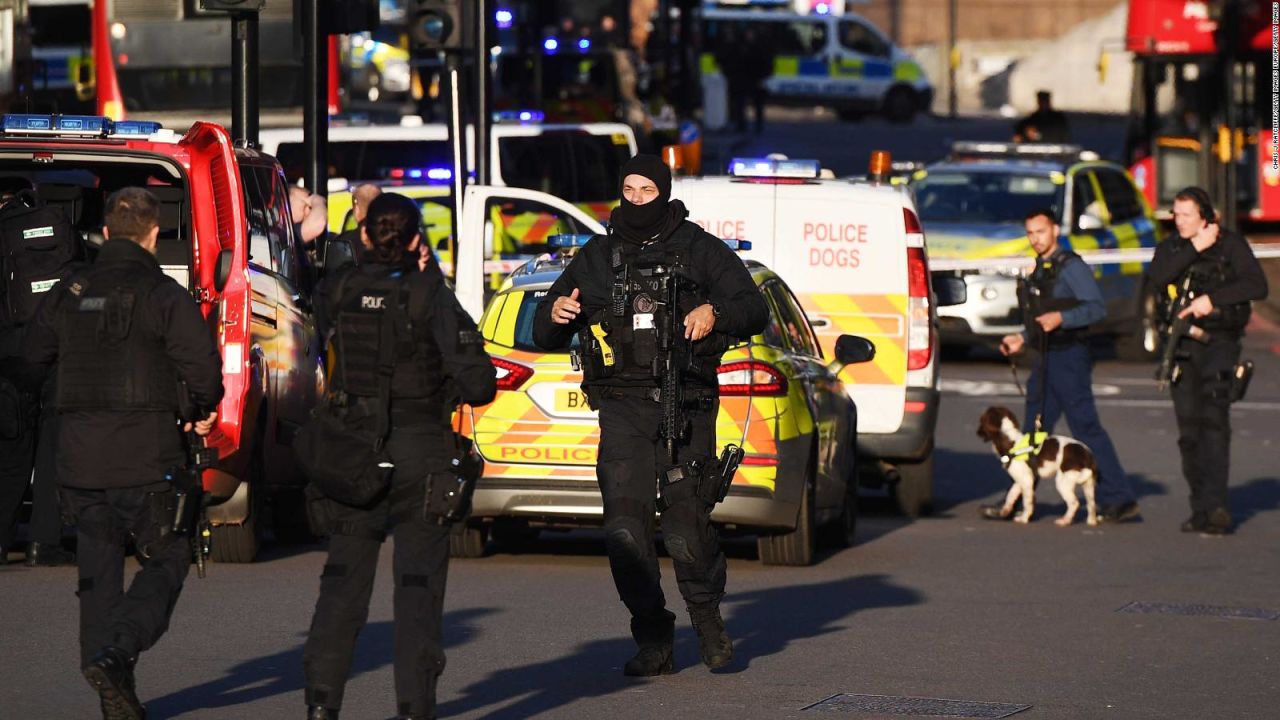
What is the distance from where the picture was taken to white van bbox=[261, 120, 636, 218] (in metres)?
→ 20.3

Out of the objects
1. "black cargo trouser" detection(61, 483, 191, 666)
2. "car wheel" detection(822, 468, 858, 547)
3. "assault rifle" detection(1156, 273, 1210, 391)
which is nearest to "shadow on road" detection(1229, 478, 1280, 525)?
"assault rifle" detection(1156, 273, 1210, 391)

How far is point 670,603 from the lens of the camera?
1041 centimetres

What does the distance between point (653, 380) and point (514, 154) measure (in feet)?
42.1

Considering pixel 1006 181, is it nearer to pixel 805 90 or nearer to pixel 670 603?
pixel 670 603

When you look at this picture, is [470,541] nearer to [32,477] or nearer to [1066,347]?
[32,477]

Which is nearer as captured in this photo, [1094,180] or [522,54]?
[1094,180]

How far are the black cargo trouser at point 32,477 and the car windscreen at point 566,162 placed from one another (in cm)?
1021

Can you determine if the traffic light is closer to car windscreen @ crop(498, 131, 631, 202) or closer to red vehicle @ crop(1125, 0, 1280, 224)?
car windscreen @ crop(498, 131, 631, 202)

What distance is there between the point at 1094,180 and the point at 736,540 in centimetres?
1046

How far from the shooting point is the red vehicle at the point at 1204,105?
29.3 m

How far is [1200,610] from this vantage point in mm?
10500

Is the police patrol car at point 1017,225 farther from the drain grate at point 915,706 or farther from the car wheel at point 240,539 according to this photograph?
the drain grate at point 915,706

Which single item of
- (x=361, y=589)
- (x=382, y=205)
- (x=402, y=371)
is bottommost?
(x=361, y=589)

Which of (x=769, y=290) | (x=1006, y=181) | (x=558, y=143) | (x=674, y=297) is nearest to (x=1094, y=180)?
(x=1006, y=181)
